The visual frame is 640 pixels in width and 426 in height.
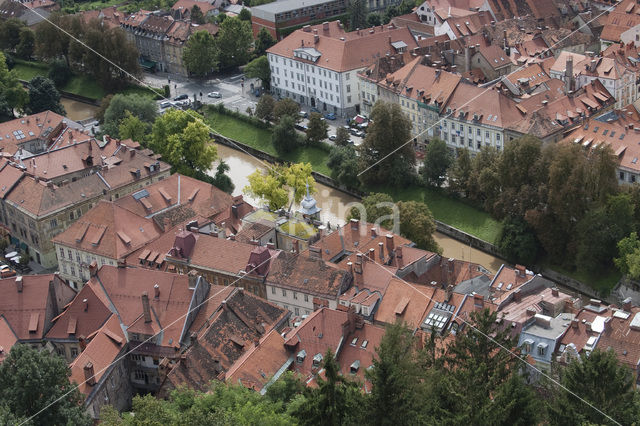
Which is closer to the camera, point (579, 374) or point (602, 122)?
point (579, 374)

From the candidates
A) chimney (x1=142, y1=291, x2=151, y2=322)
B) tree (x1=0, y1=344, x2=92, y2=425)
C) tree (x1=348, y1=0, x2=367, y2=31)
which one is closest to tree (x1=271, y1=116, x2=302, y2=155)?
tree (x1=348, y1=0, x2=367, y2=31)

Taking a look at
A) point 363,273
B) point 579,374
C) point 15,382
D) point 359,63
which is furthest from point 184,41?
point 579,374

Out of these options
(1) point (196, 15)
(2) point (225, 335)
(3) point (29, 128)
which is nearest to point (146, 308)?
(2) point (225, 335)

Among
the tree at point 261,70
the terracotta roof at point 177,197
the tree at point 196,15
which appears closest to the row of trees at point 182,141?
the terracotta roof at point 177,197

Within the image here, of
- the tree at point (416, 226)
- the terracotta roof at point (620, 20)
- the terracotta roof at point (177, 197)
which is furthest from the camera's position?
the terracotta roof at point (620, 20)

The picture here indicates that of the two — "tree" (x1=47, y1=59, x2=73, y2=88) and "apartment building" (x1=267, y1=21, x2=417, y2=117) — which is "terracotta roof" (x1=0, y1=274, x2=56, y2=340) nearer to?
"apartment building" (x1=267, y1=21, x2=417, y2=117)

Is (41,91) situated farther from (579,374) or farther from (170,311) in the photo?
(579,374)

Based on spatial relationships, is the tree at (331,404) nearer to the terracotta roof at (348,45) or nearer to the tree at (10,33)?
the terracotta roof at (348,45)

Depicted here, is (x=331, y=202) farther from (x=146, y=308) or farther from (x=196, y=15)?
(x=196, y=15)

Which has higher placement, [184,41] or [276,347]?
[276,347]
